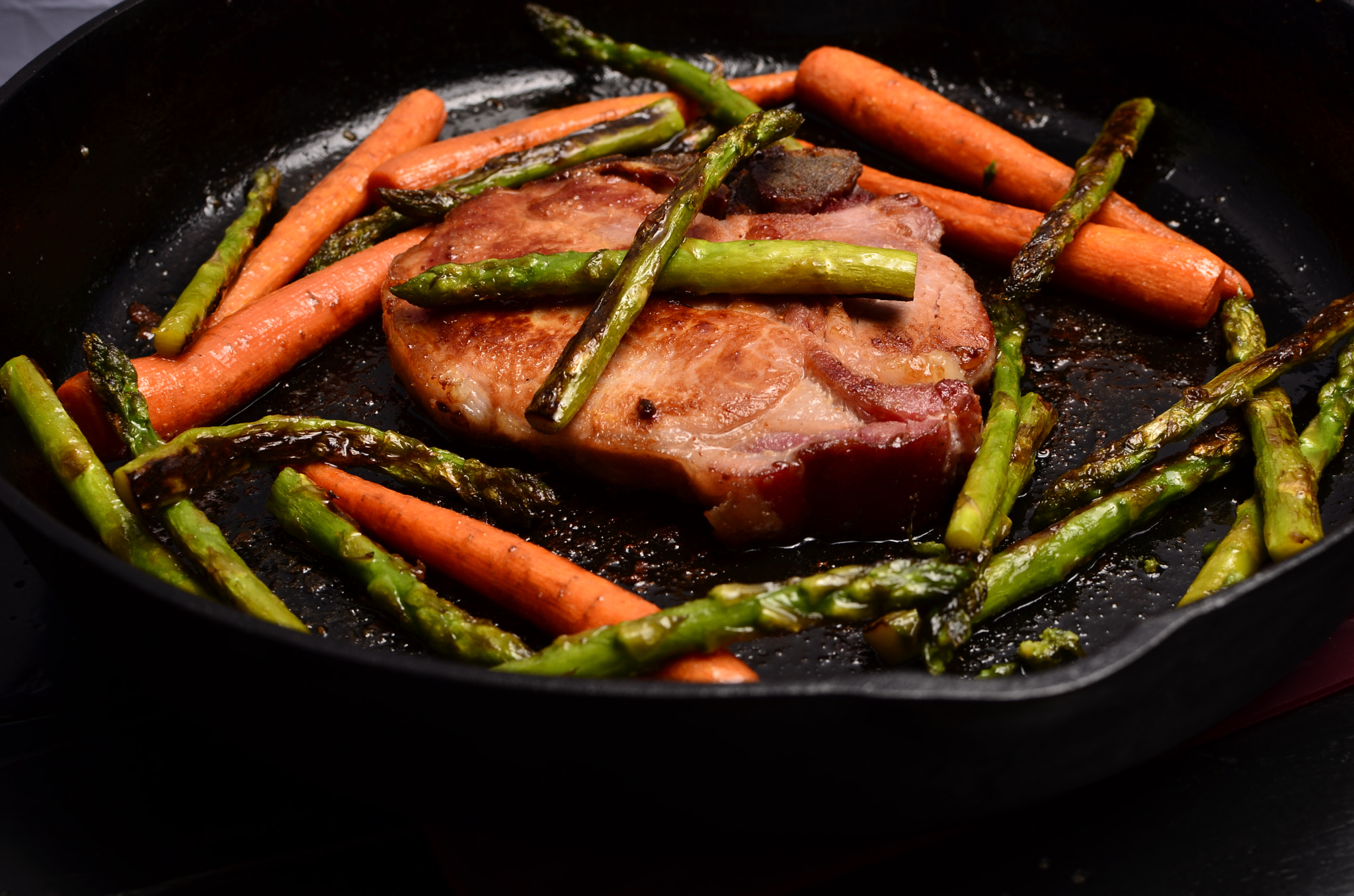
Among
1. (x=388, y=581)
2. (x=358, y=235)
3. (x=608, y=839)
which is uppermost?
(x=358, y=235)

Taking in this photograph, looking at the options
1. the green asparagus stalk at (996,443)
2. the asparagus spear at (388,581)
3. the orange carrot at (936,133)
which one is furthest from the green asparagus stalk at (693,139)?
the asparagus spear at (388,581)

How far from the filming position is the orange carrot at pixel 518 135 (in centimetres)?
488

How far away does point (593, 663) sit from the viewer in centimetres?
279

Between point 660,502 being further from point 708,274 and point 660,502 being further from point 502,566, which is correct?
point 708,274

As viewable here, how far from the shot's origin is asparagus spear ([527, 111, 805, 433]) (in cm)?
343

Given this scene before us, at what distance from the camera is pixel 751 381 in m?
3.49

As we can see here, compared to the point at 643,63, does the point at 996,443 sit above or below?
below

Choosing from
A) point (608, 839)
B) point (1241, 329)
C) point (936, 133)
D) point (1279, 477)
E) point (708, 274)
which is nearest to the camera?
point (608, 839)

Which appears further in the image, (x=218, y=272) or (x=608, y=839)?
(x=218, y=272)

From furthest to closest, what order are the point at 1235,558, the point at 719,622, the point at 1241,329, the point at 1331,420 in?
the point at 1241,329, the point at 1331,420, the point at 1235,558, the point at 719,622

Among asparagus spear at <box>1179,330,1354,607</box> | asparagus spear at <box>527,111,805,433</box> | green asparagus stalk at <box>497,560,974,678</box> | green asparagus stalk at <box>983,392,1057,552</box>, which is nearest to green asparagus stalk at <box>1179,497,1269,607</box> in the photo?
asparagus spear at <box>1179,330,1354,607</box>

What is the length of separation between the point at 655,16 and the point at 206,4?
7.25ft

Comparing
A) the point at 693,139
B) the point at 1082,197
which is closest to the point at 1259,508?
the point at 1082,197

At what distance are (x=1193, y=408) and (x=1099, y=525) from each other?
2.22ft
